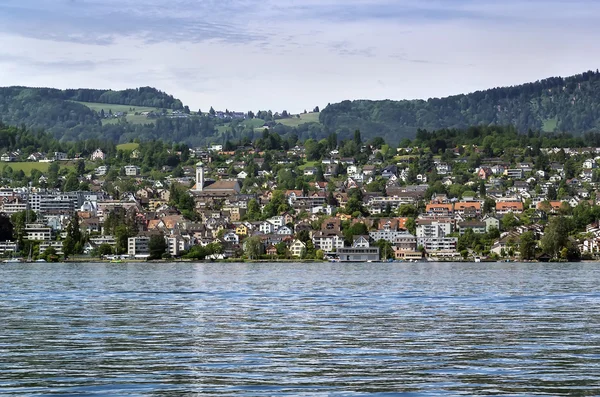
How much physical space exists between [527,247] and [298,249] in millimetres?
24721

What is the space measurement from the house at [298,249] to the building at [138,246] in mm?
14863

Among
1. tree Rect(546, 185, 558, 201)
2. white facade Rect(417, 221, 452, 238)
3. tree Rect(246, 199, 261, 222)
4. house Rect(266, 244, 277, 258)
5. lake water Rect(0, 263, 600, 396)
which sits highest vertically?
tree Rect(546, 185, 558, 201)

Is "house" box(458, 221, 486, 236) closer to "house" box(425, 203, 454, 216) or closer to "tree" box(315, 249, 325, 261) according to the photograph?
"house" box(425, 203, 454, 216)

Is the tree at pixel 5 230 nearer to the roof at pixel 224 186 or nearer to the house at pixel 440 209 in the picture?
the house at pixel 440 209

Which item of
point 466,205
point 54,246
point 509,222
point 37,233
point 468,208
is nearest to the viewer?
point 54,246

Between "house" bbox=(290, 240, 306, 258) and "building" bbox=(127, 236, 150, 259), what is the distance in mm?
14863

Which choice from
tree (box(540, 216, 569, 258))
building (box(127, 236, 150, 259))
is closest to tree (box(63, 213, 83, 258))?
building (box(127, 236, 150, 259))

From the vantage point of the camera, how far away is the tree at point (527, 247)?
111 meters

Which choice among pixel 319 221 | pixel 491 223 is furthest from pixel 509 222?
pixel 319 221

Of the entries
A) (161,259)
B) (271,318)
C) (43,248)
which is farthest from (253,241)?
(271,318)

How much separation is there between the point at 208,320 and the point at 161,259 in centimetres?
8877

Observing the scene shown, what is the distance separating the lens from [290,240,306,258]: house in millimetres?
122350

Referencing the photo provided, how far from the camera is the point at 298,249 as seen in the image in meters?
124

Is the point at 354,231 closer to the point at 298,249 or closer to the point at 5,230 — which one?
the point at 298,249
